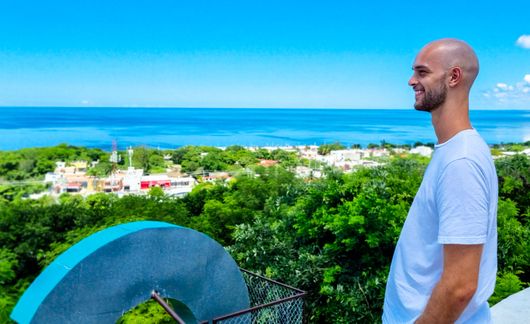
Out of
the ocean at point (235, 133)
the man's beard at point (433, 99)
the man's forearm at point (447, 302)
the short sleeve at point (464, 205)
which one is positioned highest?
the man's beard at point (433, 99)

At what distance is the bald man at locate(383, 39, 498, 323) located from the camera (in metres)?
1.35

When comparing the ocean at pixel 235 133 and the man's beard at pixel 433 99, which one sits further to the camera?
the ocean at pixel 235 133

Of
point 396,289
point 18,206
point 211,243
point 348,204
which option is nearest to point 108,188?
point 18,206

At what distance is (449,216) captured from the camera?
53.1 inches

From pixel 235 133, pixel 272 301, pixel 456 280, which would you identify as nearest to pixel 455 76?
pixel 456 280

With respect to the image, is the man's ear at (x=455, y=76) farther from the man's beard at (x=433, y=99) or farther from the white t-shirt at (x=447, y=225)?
the white t-shirt at (x=447, y=225)

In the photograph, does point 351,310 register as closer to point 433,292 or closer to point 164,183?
point 433,292

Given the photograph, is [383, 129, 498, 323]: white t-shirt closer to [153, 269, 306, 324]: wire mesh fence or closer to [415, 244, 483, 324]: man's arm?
[415, 244, 483, 324]: man's arm

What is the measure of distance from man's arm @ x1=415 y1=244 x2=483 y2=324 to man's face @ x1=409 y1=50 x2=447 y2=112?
452mm

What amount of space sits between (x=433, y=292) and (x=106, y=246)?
2028mm

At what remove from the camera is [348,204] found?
5.69 meters

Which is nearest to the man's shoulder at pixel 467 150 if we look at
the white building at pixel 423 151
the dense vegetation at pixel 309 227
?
the dense vegetation at pixel 309 227

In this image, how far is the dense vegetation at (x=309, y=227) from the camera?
5453 millimetres

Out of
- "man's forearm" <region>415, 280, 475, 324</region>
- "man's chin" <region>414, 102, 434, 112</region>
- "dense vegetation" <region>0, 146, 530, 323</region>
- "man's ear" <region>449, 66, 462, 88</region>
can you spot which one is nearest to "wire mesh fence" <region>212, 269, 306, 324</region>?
"dense vegetation" <region>0, 146, 530, 323</region>
